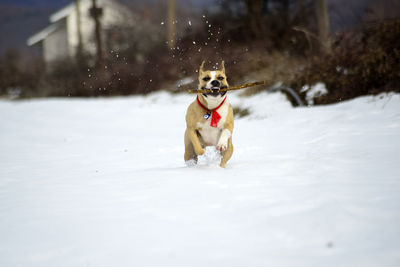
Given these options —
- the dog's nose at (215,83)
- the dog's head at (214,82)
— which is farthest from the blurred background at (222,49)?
the dog's nose at (215,83)

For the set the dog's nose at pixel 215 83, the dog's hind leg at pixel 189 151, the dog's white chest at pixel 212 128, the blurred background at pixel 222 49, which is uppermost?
the blurred background at pixel 222 49

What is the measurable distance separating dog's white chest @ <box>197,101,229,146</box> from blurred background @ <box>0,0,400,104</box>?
4.82 metres

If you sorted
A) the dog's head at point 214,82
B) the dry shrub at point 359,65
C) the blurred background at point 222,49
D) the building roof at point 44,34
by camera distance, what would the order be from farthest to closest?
the building roof at point 44,34
the blurred background at point 222,49
the dry shrub at point 359,65
the dog's head at point 214,82

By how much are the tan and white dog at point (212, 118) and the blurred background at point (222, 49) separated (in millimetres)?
4790

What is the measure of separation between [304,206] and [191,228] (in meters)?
0.83

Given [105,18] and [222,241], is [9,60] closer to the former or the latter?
[105,18]

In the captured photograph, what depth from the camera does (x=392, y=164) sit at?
11.2ft

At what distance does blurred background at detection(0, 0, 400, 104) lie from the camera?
811 cm

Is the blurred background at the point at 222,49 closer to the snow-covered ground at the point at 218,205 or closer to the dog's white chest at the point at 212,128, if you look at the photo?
the snow-covered ground at the point at 218,205

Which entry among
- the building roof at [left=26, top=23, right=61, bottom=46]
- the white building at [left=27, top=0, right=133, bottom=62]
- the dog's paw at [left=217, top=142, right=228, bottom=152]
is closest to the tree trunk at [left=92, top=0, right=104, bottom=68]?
the white building at [left=27, top=0, right=133, bottom=62]

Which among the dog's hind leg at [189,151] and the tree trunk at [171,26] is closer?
the dog's hind leg at [189,151]

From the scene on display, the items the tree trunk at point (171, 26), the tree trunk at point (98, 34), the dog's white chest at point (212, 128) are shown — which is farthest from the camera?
the tree trunk at point (98, 34)

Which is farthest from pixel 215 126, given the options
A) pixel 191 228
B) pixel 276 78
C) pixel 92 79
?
pixel 92 79

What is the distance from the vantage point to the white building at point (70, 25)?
107 feet
